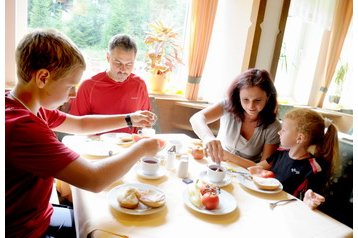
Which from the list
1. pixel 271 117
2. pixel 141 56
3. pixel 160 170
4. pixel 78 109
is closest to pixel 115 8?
pixel 141 56

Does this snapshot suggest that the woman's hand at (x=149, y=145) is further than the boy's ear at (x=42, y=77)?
Yes

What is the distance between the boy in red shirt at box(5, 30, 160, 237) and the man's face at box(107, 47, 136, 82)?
99cm

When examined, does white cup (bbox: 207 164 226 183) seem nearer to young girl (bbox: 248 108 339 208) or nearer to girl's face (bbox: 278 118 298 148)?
young girl (bbox: 248 108 339 208)

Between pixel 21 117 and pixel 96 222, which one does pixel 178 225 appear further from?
pixel 21 117

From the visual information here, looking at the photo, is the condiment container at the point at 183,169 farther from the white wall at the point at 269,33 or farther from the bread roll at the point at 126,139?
the white wall at the point at 269,33

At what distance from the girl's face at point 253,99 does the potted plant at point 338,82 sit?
8.67ft

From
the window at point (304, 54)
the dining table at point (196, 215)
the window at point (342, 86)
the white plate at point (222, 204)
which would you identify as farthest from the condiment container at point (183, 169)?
the window at point (342, 86)

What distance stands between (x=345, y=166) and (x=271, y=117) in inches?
18.3

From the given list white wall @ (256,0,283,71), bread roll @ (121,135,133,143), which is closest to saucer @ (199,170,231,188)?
bread roll @ (121,135,133,143)

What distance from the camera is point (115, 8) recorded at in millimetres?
2682

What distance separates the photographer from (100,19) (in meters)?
2.66

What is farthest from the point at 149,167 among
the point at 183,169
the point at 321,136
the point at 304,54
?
the point at 304,54

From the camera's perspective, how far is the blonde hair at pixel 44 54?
81 cm

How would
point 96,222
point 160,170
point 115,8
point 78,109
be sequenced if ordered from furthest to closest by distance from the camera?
point 115,8
point 78,109
point 160,170
point 96,222
